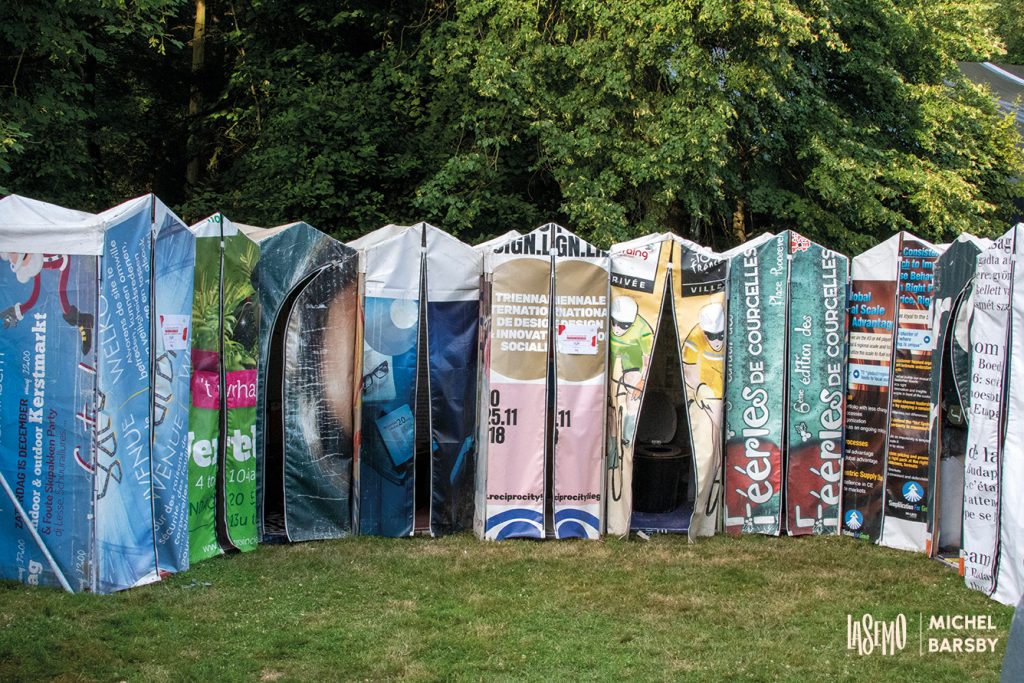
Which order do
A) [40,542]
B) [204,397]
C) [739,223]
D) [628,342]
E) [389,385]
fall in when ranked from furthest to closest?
[739,223]
[628,342]
[389,385]
[204,397]
[40,542]

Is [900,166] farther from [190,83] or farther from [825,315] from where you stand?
[190,83]

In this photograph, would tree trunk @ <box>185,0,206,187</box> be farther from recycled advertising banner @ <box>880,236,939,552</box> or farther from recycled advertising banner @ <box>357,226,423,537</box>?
recycled advertising banner @ <box>880,236,939,552</box>

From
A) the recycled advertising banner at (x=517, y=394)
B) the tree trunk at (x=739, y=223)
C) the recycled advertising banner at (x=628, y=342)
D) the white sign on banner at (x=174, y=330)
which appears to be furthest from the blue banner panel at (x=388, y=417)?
the tree trunk at (x=739, y=223)

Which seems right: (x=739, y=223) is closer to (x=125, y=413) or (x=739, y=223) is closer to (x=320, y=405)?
(x=320, y=405)

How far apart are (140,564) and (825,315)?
5.16 m

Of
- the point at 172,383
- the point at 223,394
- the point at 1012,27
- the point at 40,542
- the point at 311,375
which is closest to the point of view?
the point at 40,542

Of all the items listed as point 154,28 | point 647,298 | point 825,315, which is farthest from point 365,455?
point 154,28

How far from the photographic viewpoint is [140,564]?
6004mm

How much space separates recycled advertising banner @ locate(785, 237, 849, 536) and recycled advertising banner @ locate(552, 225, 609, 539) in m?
1.47

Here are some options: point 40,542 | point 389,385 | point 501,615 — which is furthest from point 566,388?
point 40,542

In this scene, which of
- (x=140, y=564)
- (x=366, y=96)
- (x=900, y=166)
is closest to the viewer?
(x=140, y=564)

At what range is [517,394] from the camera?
292 inches

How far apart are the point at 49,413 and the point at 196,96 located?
1035 cm

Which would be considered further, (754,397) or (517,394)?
(754,397)
